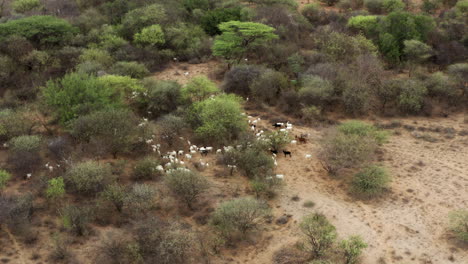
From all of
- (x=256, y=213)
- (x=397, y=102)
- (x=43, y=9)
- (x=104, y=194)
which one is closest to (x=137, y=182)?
(x=104, y=194)

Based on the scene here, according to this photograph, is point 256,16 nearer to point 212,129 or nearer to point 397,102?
point 397,102

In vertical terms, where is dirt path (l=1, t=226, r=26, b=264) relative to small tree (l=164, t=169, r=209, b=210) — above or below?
below

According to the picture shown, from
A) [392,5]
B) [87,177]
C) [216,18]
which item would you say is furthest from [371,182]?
[392,5]

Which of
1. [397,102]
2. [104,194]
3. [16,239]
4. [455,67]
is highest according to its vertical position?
[455,67]

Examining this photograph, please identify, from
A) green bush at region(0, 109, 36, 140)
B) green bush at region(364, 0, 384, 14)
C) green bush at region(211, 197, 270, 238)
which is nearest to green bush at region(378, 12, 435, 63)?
green bush at region(364, 0, 384, 14)

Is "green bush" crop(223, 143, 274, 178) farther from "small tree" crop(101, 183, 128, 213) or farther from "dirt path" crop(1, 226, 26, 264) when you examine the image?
"dirt path" crop(1, 226, 26, 264)

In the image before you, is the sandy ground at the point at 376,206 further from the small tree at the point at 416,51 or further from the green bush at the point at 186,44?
the green bush at the point at 186,44

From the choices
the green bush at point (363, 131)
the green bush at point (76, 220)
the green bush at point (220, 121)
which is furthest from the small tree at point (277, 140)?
the green bush at point (76, 220)
